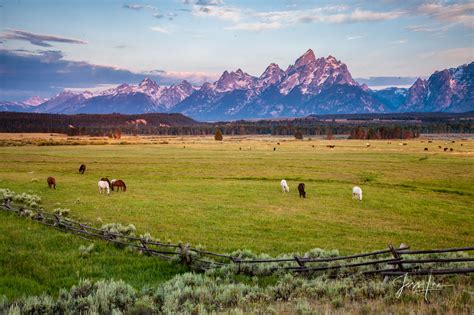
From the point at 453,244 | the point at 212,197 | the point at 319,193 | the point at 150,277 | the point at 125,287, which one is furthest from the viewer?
the point at 319,193

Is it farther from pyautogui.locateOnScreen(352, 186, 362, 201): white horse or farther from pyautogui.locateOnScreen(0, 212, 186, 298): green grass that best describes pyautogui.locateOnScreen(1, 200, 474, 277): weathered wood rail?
pyautogui.locateOnScreen(352, 186, 362, 201): white horse

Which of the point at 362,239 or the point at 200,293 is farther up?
the point at 200,293

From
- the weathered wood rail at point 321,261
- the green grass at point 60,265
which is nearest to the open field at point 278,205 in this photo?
the weathered wood rail at point 321,261

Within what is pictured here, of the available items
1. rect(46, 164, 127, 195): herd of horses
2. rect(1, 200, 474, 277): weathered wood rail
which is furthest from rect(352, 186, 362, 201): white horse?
rect(46, 164, 127, 195): herd of horses

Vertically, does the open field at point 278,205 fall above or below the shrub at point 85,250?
below

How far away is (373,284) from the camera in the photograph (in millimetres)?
9992

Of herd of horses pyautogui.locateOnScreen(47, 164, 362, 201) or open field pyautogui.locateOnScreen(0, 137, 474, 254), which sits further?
herd of horses pyautogui.locateOnScreen(47, 164, 362, 201)

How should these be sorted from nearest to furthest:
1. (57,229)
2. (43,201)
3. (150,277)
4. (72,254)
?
1. (150,277)
2. (72,254)
3. (57,229)
4. (43,201)

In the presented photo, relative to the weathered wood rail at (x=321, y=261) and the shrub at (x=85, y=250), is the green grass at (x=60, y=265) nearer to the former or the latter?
the shrub at (x=85, y=250)

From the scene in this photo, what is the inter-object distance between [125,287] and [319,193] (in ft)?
90.3

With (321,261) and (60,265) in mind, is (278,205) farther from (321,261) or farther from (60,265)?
(60,265)

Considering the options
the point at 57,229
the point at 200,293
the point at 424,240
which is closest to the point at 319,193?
the point at 424,240

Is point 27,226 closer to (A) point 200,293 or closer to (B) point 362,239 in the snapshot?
(A) point 200,293

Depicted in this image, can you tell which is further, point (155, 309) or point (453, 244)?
point (453, 244)
